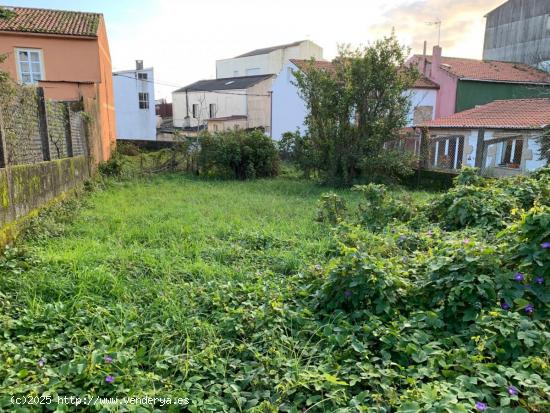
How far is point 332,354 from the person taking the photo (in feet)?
8.77

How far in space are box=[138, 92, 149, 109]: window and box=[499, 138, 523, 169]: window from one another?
2315cm

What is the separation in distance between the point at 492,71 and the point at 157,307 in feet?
94.0

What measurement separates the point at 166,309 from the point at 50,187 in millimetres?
4732

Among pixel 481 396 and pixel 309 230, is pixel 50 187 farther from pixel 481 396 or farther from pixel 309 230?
pixel 481 396

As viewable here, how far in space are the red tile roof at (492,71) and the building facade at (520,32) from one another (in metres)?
1.42

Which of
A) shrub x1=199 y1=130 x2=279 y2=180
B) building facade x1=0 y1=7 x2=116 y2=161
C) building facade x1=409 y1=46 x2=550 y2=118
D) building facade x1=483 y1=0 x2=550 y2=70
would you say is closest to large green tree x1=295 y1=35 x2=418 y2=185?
shrub x1=199 y1=130 x2=279 y2=180

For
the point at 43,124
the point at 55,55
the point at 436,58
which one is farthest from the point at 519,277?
the point at 436,58

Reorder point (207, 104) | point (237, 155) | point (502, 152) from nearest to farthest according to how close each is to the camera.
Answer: point (502, 152), point (237, 155), point (207, 104)

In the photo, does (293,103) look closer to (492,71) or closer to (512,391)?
(492,71)

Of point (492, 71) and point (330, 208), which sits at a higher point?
point (492, 71)

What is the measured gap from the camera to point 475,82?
24609 millimetres

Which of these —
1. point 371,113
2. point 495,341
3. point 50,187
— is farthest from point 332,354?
point 371,113

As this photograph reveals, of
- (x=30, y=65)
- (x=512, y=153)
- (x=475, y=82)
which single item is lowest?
(x=512, y=153)

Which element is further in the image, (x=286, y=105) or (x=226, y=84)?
(x=226, y=84)
